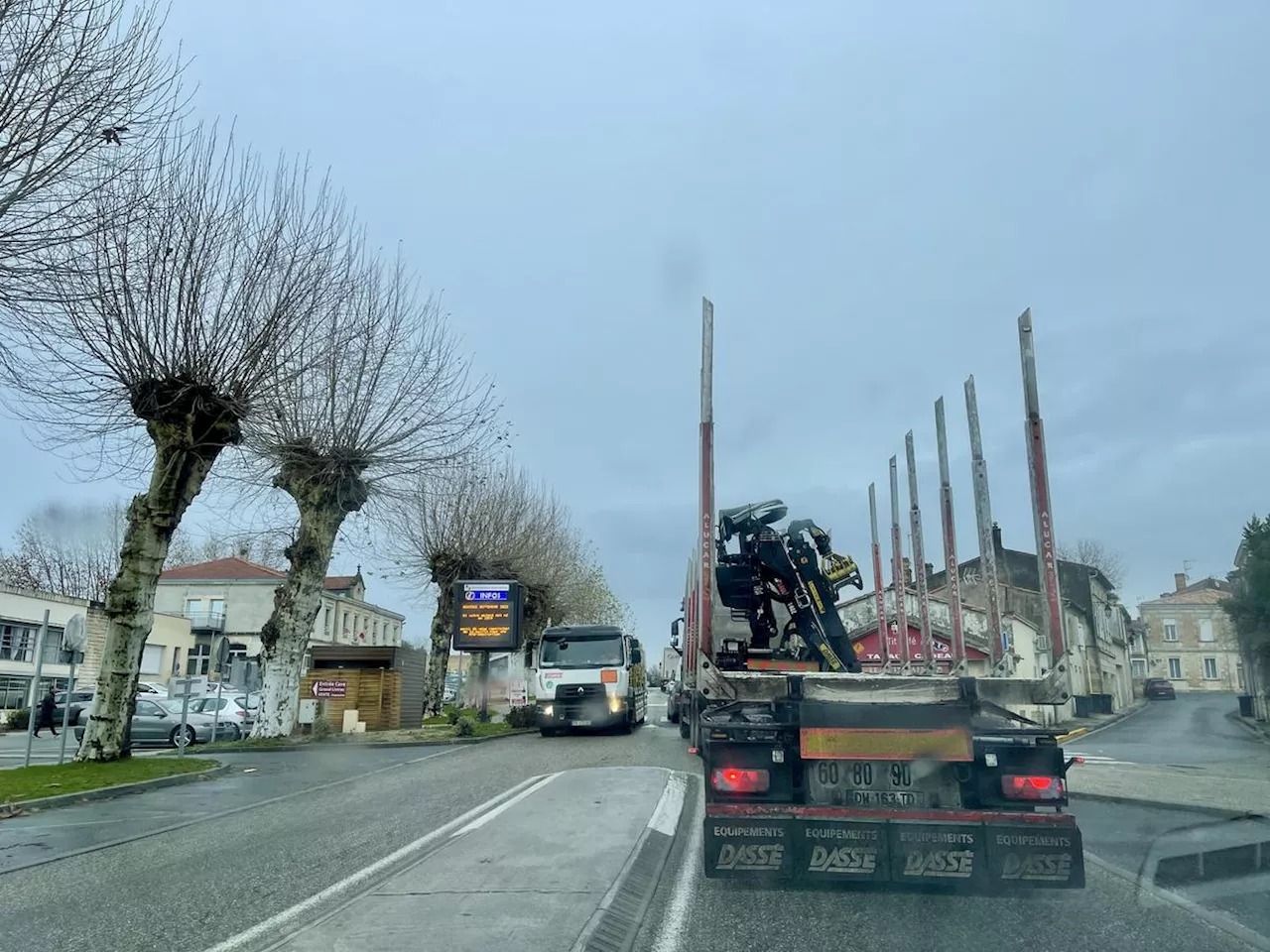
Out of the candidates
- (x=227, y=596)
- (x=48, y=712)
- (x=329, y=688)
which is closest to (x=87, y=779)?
(x=329, y=688)

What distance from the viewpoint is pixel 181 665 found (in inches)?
2392

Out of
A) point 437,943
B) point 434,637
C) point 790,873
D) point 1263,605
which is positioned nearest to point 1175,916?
point 790,873

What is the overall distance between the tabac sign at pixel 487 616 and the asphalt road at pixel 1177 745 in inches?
648

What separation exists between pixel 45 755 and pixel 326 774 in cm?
923

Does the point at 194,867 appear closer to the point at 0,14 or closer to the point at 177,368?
the point at 0,14

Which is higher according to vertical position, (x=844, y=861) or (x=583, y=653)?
(x=583, y=653)

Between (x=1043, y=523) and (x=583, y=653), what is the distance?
21.1m

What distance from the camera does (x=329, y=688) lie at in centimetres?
2925

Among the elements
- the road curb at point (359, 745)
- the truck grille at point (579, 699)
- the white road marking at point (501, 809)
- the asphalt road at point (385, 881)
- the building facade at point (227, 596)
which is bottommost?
the asphalt road at point (385, 881)

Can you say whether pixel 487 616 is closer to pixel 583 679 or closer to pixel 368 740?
pixel 583 679

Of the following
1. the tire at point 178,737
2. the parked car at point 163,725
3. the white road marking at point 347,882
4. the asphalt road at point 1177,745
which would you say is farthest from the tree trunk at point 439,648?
the white road marking at point 347,882

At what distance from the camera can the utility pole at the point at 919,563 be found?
9.84m

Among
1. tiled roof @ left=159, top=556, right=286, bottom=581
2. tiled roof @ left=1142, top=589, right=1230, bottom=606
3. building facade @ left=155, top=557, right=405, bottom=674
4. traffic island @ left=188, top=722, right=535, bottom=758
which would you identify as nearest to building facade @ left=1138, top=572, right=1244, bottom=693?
tiled roof @ left=1142, top=589, right=1230, bottom=606

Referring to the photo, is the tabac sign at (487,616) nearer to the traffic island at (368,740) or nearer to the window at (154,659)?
the traffic island at (368,740)
